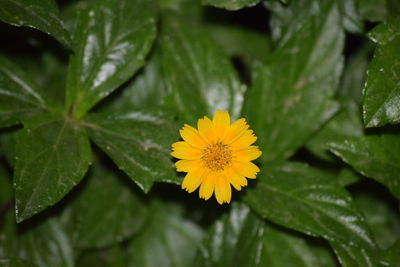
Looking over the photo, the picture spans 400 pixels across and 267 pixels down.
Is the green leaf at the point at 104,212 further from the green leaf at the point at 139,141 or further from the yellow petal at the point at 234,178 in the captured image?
the yellow petal at the point at 234,178

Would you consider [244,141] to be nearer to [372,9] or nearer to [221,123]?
[221,123]

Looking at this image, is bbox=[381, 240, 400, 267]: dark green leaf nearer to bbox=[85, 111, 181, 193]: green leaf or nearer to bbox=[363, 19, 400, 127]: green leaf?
bbox=[363, 19, 400, 127]: green leaf

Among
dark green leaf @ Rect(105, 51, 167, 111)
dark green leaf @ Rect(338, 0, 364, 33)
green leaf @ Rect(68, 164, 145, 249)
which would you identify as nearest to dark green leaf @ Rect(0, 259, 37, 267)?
green leaf @ Rect(68, 164, 145, 249)

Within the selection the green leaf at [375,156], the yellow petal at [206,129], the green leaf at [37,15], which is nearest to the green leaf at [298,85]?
the green leaf at [375,156]

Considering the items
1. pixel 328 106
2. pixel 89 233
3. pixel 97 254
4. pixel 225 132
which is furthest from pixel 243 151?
pixel 97 254

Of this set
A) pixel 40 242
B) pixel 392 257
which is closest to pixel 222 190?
pixel 392 257

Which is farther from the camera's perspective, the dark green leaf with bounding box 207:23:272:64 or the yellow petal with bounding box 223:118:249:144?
the dark green leaf with bounding box 207:23:272:64

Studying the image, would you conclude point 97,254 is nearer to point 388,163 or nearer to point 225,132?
point 225,132

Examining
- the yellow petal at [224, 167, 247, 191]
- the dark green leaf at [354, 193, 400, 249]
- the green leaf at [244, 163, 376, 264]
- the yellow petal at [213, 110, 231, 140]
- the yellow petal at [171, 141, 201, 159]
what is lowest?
the dark green leaf at [354, 193, 400, 249]
